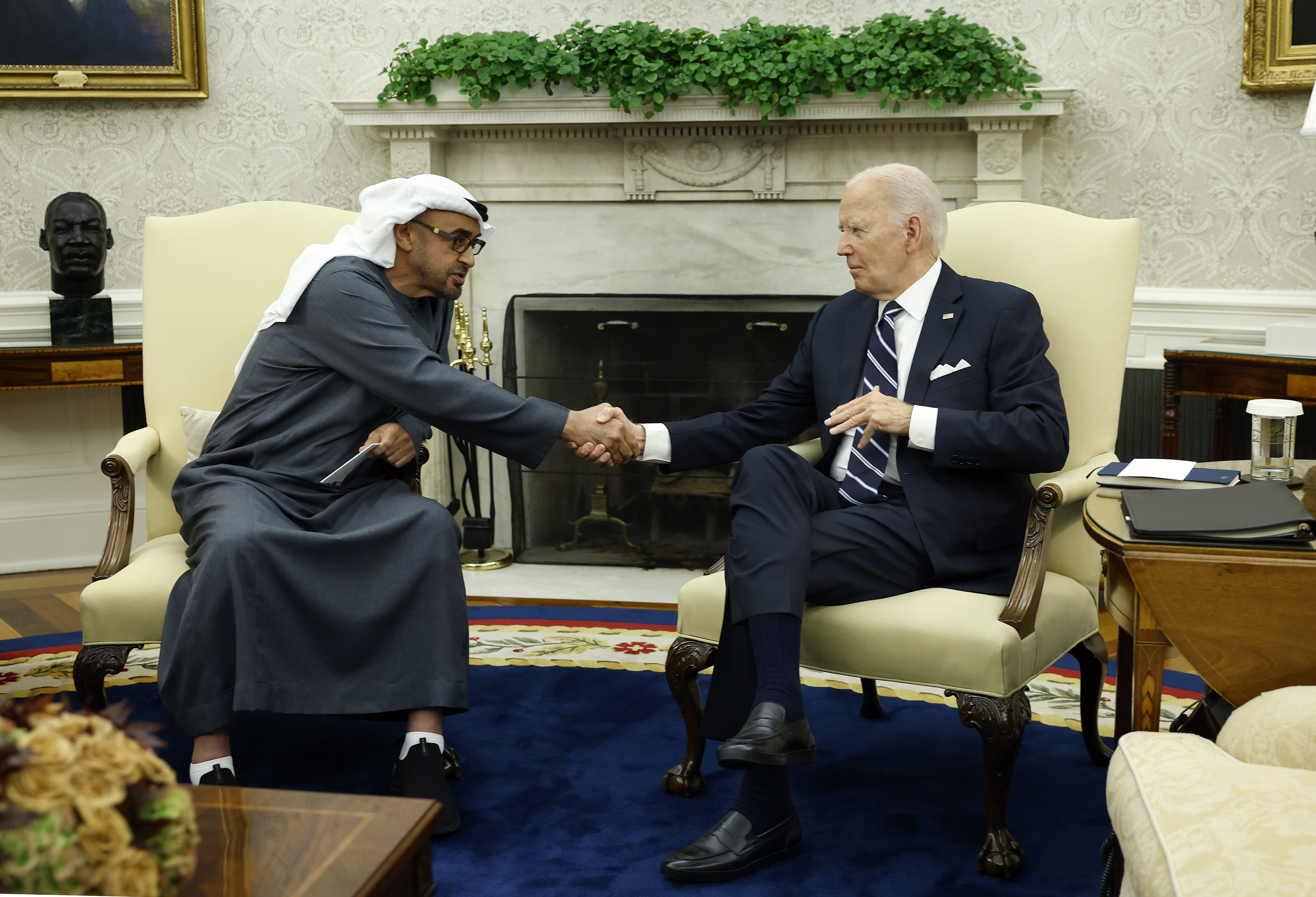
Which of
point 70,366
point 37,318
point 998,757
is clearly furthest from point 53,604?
point 998,757

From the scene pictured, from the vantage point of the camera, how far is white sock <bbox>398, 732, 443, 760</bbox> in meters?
2.21

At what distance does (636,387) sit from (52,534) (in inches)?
87.9

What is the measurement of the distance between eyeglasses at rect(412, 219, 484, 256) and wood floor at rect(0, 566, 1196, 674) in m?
1.55

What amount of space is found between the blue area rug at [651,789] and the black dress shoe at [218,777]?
1.00ft

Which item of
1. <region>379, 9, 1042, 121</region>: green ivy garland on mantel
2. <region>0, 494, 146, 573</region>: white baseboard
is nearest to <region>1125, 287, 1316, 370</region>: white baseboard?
<region>379, 9, 1042, 121</region>: green ivy garland on mantel

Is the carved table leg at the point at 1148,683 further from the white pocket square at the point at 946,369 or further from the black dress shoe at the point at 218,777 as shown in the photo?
the black dress shoe at the point at 218,777

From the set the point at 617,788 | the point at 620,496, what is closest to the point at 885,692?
the point at 617,788

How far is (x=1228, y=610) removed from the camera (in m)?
1.72

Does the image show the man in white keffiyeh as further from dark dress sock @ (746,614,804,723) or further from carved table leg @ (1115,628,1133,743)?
carved table leg @ (1115,628,1133,743)

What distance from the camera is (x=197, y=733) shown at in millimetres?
2113

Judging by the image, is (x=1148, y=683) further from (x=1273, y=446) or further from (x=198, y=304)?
(x=198, y=304)

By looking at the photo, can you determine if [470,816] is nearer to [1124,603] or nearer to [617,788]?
[617,788]

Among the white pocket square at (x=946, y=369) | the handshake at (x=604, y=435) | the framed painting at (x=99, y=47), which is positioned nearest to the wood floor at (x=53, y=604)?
the handshake at (x=604, y=435)

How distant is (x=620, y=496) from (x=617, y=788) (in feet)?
6.98
